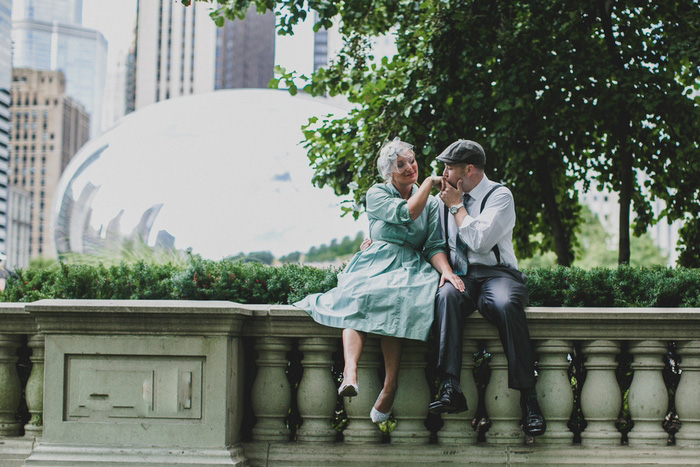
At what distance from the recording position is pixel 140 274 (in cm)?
562

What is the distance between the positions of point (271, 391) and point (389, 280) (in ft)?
3.28

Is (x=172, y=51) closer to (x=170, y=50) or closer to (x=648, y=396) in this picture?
(x=170, y=50)

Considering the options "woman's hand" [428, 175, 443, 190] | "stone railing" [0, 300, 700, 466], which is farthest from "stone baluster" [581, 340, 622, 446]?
"woman's hand" [428, 175, 443, 190]

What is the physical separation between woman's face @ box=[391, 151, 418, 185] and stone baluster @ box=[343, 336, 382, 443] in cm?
112

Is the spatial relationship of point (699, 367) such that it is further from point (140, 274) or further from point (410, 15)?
point (410, 15)

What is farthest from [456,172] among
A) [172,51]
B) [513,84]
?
[172,51]

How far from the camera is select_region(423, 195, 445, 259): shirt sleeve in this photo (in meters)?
4.93

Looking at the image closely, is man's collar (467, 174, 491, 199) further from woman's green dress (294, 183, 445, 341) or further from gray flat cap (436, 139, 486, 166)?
woman's green dress (294, 183, 445, 341)

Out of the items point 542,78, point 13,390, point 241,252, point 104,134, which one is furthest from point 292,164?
point 13,390

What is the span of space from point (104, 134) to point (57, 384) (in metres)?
12.3

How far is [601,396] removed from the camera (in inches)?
177

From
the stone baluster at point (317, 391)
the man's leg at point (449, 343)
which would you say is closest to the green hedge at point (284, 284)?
the stone baluster at point (317, 391)

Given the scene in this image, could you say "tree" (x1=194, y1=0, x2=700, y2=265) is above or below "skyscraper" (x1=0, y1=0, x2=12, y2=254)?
below

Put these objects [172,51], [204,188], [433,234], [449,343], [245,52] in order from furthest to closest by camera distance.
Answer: [245,52], [172,51], [204,188], [433,234], [449,343]
